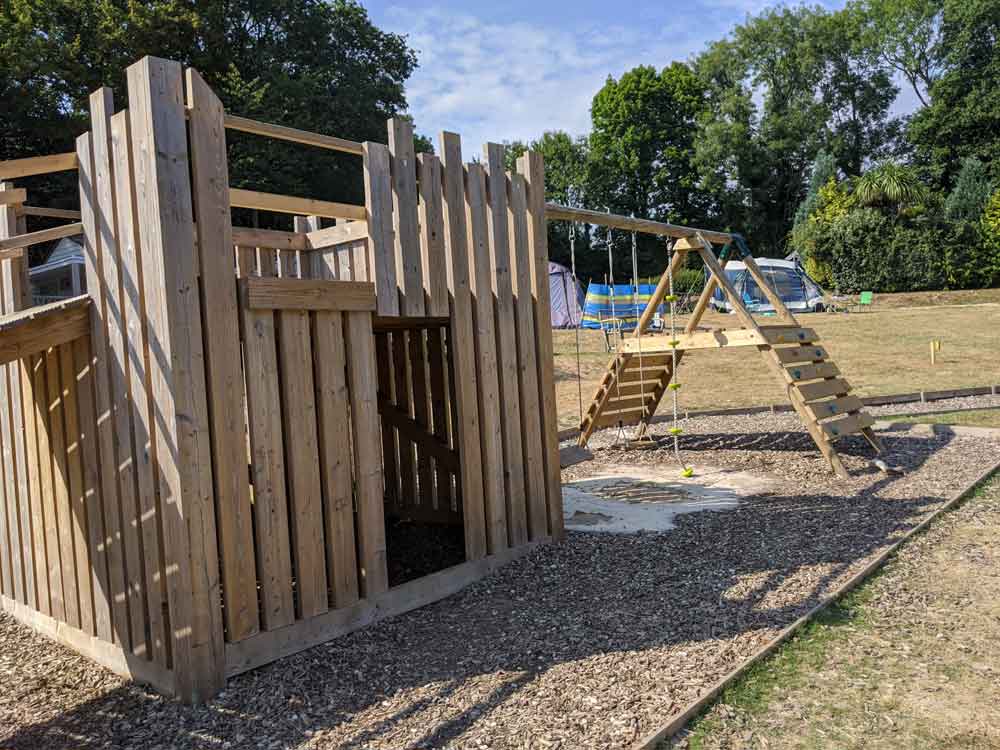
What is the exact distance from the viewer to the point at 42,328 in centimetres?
385

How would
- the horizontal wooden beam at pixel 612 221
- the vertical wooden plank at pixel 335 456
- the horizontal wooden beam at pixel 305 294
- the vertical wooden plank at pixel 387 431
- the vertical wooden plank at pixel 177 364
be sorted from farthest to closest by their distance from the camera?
the vertical wooden plank at pixel 387 431, the horizontal wooden beam at pixel 612 221, the vertical wooden plank at pixel 335 456, the horizontal wooden beam at pixel 305 294, the vertical wooden plank at pixel 177 364

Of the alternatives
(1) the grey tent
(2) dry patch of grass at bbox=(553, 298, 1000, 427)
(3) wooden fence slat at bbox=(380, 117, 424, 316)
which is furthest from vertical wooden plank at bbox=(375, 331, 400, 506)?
(1) the grey tent

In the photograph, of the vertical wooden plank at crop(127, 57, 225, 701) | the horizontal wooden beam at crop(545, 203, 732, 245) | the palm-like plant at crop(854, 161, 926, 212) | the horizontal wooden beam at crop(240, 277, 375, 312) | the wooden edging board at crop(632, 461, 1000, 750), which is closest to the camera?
the wooden edging board at crop(632, 461, 1000, 750)

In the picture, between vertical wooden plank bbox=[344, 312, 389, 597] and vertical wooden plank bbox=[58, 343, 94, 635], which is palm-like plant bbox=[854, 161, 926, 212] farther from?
vertical wooden plank bbox=[58, 343, 94, 635]

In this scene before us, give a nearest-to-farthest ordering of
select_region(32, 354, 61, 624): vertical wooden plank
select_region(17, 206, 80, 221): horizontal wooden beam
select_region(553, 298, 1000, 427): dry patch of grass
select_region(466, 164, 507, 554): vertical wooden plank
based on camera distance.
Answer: select_region(32, 354, 61, 624): vertical wooden plank < select_region(17, 206, 80, 221): horizontal wooden beam < select_region(466, 164, 507, 554): vertical wooden plank < select_region(553, 298, 1000, 427): dry patch of grass

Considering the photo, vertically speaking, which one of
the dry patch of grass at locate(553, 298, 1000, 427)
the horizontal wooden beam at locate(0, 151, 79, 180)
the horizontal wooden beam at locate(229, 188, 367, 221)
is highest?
the horizontal wooden beam at locate(0, 151, 79, 180)

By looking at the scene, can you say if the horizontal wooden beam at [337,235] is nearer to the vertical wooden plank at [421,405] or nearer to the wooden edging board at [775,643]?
the vertical wooden plank at [421,405]

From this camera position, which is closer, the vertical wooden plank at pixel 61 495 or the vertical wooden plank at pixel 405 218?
the vertical wooden plank at pixel 61 495

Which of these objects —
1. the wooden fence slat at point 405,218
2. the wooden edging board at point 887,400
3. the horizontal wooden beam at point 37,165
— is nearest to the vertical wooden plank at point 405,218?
the wooden fence slat at point 405,218

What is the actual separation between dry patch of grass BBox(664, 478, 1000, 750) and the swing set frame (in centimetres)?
332

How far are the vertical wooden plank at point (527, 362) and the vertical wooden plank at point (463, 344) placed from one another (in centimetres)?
50

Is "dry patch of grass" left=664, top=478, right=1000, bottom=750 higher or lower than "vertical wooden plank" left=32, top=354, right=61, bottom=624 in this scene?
lower

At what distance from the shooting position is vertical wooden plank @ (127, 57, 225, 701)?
3.65m

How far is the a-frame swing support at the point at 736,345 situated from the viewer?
8.34 metres
